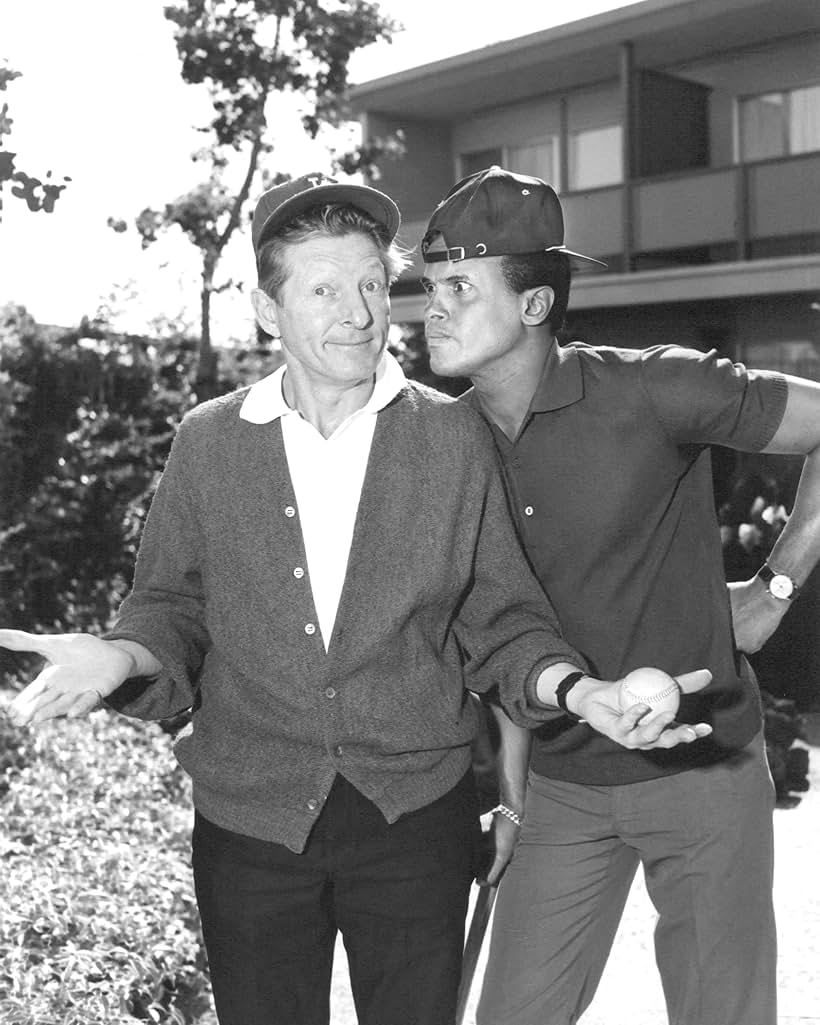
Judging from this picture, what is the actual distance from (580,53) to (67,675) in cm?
1536

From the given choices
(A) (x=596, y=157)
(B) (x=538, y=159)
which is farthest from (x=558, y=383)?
(B) (x=538, y=159)

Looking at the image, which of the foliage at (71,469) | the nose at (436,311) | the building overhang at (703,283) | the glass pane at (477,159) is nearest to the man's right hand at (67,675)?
the nose at (436,311)

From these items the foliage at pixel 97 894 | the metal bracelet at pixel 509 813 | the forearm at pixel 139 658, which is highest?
the forearm at pixel 139 658

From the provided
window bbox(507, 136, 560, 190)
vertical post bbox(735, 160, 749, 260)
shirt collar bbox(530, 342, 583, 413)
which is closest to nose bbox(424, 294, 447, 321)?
shirt collar bbox(530, 342, 583, 413)

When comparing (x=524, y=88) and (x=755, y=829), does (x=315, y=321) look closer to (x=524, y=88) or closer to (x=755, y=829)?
(x=755, y=829)

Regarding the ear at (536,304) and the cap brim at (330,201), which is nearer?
the cap brim at (330,201)

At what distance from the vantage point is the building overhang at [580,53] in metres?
15.0

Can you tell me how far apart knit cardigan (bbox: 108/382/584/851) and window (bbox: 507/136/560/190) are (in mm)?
16156

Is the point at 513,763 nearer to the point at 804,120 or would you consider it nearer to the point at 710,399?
the point at 710,399

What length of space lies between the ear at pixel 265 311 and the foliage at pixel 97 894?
82.1 inches

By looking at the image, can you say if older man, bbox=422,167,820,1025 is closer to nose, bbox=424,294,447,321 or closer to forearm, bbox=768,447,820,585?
nose, bbox=424,294,447,321

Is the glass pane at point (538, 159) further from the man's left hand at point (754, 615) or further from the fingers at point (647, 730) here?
the fingers at point (647, 730)

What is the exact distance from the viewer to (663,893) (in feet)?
9.85

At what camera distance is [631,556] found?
2.89 metres
